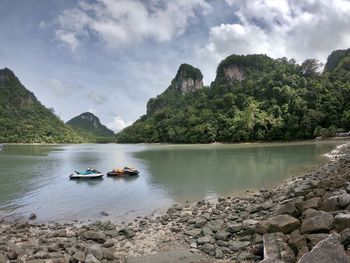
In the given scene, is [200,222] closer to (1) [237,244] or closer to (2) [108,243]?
(1) [237,244]

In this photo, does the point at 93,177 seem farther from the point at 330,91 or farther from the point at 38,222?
the point at 330,91

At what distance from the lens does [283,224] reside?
9.83 metres

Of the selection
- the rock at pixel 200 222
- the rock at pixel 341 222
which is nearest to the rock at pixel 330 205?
the rock at pixel 341 222

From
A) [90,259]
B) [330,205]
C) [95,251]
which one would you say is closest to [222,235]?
[330,205]

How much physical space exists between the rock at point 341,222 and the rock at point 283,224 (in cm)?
145

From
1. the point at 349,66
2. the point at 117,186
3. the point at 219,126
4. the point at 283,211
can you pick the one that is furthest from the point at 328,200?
the point at 349,66

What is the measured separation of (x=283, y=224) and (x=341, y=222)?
1.95 m

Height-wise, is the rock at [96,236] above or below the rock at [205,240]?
below

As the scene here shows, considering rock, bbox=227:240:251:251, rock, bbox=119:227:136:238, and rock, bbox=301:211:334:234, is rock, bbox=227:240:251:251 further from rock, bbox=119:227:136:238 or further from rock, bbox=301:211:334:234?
rock, bbox=119:227:136:238

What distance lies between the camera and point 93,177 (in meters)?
35.8

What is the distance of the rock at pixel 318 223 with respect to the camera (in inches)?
336

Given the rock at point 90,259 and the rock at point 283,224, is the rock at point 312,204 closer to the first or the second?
the rock at point 283,224

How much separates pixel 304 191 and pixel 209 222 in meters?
5.07

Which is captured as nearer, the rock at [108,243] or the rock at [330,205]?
the rock at [330,205]
